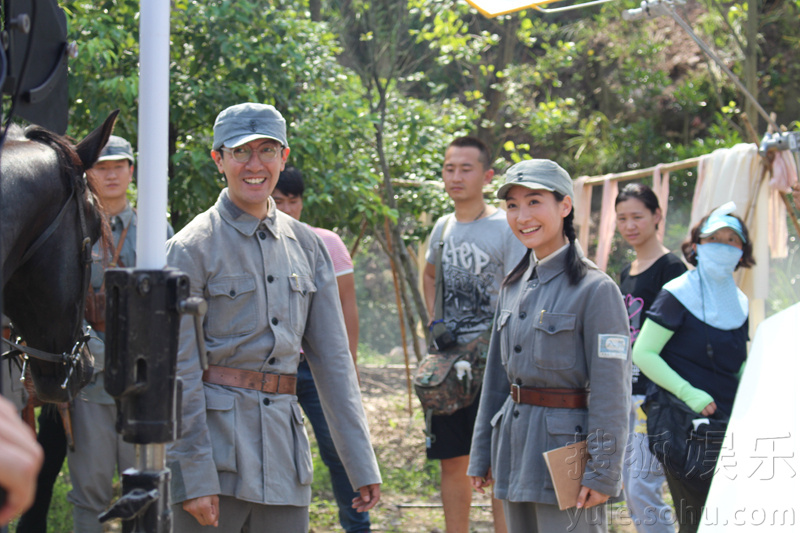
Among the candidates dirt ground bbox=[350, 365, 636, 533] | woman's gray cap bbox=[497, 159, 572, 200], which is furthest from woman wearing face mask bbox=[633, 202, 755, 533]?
dirt ground bbox=[350, 365, 636, 533]

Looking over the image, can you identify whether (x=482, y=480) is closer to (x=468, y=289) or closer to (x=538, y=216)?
(x=538, y=216)

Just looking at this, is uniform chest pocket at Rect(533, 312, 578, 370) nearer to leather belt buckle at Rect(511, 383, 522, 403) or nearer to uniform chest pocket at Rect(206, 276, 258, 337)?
leather belt buckle at Rect(511, 383, 522, 403)

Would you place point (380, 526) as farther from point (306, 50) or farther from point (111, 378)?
point (111, 378)

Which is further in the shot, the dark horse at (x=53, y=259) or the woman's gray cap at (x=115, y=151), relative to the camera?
the woman's gray cap at (x=115, y=151)

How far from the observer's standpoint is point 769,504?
7.71ft

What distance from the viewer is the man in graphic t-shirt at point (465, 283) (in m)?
4.45

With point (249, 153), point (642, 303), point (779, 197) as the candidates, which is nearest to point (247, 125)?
point (249, 153)

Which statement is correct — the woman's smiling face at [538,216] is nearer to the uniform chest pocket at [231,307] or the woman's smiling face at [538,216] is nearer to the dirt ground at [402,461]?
the uniform chest pocket at [231,307]

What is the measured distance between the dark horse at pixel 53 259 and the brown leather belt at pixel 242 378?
1.45 feet

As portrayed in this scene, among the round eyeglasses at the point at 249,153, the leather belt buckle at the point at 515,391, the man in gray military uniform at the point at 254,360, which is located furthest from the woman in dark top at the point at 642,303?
the round eyeglasses at the point at 249,153

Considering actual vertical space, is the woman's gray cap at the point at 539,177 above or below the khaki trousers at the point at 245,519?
above

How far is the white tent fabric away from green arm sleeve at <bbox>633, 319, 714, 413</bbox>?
0.65 m

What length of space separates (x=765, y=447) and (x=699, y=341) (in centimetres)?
120

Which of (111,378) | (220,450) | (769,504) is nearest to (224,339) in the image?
(220,450)
